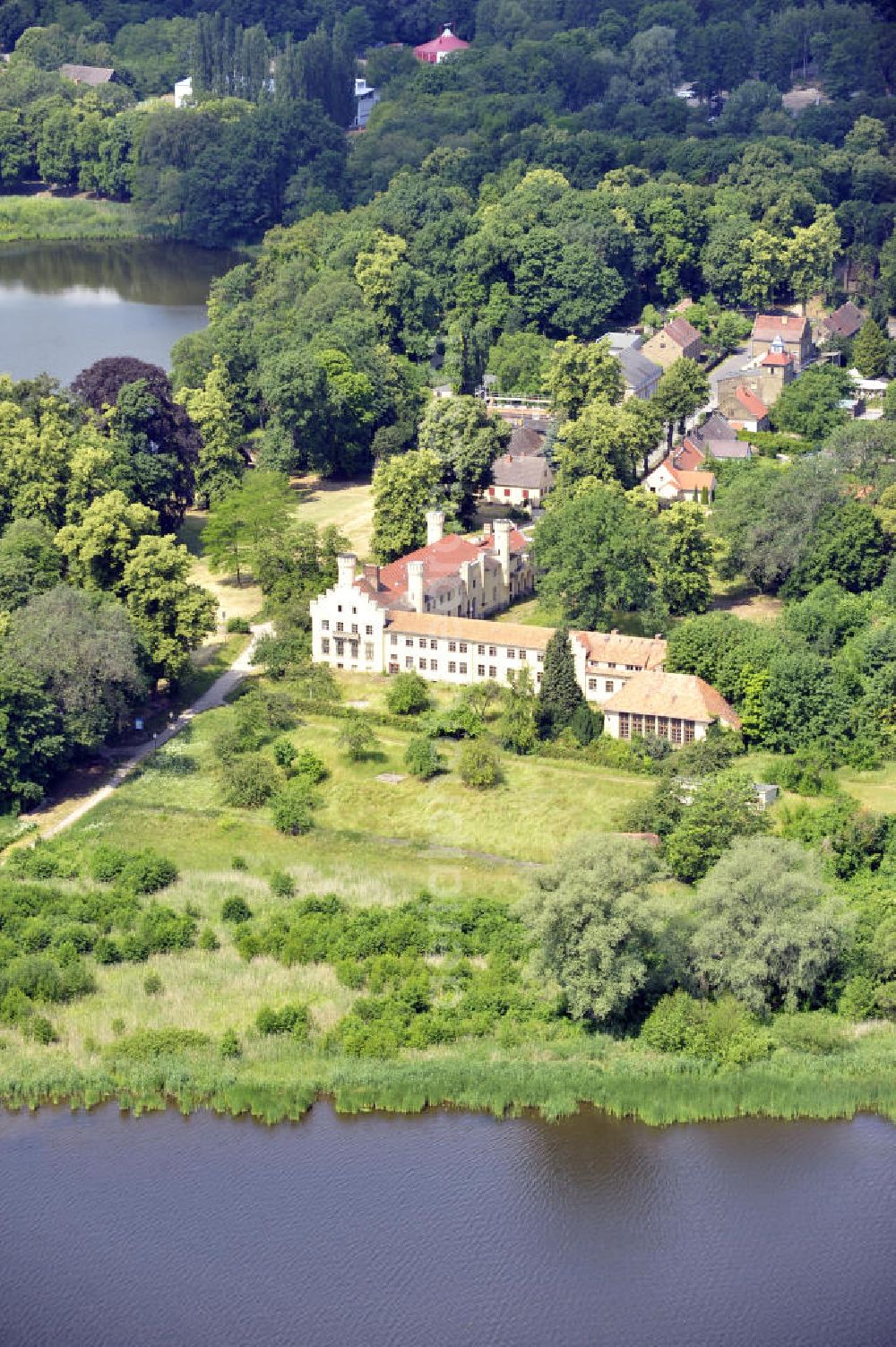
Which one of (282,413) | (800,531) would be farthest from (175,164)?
(800,531)

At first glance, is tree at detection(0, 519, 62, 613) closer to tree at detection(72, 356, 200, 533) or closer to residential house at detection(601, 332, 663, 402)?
tree at detection(72, 356, 200, 533)

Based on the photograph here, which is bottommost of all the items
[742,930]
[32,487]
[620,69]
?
[742,930]

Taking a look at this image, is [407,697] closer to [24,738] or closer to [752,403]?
[24,738]

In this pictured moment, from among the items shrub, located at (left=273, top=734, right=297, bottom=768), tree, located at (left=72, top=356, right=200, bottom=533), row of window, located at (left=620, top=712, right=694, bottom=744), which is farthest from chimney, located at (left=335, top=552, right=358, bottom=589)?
tree, located at (left=72, top=356, right=200, bottom=533)

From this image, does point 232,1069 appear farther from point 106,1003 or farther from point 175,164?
point 175,164

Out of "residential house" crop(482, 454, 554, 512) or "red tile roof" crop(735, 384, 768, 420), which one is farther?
"red tile roof" crop(735, 384, 768, 420)

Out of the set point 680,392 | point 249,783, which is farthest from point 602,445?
point 249,783
